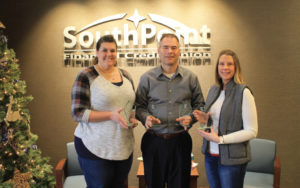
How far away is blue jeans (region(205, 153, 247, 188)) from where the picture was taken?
211 cm

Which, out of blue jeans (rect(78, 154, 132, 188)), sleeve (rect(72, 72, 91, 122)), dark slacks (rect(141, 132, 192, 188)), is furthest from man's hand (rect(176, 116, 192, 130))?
sleeve (rect(72, 72, 91, 122))

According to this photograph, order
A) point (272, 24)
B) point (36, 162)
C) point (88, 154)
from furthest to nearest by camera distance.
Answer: point (272, 24) → point (36, 162) → point (88, 154)

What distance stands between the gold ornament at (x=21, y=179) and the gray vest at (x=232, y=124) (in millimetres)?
1924

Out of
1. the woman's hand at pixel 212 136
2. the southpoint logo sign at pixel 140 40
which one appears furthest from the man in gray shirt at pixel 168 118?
the southpoint logo sign at pixel 140 40

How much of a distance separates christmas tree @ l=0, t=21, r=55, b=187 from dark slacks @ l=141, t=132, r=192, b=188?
4.22ft

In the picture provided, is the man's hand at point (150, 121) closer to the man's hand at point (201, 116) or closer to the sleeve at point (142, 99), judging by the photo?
the sleeve at point (142, 99)

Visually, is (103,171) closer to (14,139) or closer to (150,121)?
(150,121)

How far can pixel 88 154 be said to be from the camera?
1.99m

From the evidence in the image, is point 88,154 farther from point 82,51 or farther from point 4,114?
point 82,51

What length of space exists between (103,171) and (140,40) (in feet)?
7.08

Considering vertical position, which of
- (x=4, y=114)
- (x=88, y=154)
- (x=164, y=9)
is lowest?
(x=88, y=154)

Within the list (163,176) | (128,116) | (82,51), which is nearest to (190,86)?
(128,116)

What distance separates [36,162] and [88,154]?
1212 mm

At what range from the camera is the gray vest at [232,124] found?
2.09 meters
